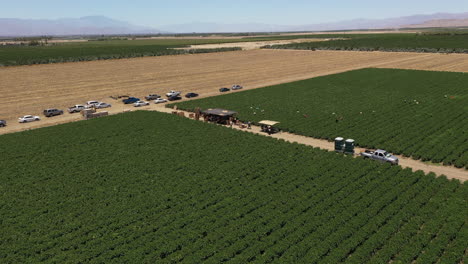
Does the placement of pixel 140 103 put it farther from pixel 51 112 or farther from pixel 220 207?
pixel 220 207

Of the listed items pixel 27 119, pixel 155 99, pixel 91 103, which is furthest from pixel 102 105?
pixel 27 119

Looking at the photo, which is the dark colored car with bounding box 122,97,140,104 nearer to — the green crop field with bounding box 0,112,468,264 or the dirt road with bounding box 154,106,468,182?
the green crop field with bounding box 0,112,468,264

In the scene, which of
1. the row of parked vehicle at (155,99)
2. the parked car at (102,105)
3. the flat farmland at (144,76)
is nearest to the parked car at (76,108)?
the parked car at (102,105)

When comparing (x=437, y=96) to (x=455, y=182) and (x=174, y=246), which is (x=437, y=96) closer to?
(x=455, y=182)

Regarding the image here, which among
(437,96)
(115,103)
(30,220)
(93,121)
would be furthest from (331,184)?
(115,103)

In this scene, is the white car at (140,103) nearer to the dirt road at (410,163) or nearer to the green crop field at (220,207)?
the green crop field at (220,207)

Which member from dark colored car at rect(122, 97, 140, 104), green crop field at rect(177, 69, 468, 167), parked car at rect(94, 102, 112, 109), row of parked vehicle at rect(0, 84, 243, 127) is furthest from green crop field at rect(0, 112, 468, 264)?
dark colored car at rect(122, 97, 140, 104)
